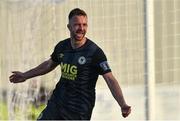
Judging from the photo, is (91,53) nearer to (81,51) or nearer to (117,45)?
(81,51)

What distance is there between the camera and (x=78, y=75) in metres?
5.34

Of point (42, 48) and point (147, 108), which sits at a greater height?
→ point (42, 48)

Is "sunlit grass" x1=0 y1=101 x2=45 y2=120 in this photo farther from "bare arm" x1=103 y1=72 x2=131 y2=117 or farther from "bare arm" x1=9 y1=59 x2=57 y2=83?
"bare arm" x1=103 y1=72 x2=131 y2=117

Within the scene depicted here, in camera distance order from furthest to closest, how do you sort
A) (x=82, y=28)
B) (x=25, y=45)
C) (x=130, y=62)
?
(x=130, y=62) → (x=25, y=45) → (x=82, y=28)

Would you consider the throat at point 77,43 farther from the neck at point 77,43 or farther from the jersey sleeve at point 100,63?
the jersey sleeve at point 100,63

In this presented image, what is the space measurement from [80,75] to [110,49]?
3.34m

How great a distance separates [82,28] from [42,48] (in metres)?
2.99

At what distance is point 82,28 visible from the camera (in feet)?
17.3

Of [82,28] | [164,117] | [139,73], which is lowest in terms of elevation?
[164,117]

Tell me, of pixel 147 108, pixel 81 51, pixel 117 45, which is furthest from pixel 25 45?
pixel 81 51

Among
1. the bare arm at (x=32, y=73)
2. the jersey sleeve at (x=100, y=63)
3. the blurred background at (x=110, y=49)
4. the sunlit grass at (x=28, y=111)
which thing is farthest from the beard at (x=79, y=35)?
the sunlit grass at (x=28, y=111)

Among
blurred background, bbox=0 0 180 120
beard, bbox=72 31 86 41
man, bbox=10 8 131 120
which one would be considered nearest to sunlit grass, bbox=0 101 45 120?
blurred background, bbox=0 0 180 120

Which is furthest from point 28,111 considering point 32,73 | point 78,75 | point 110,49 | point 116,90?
point 116,90

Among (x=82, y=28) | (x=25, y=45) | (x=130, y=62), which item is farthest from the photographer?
(x=130, y=62)
